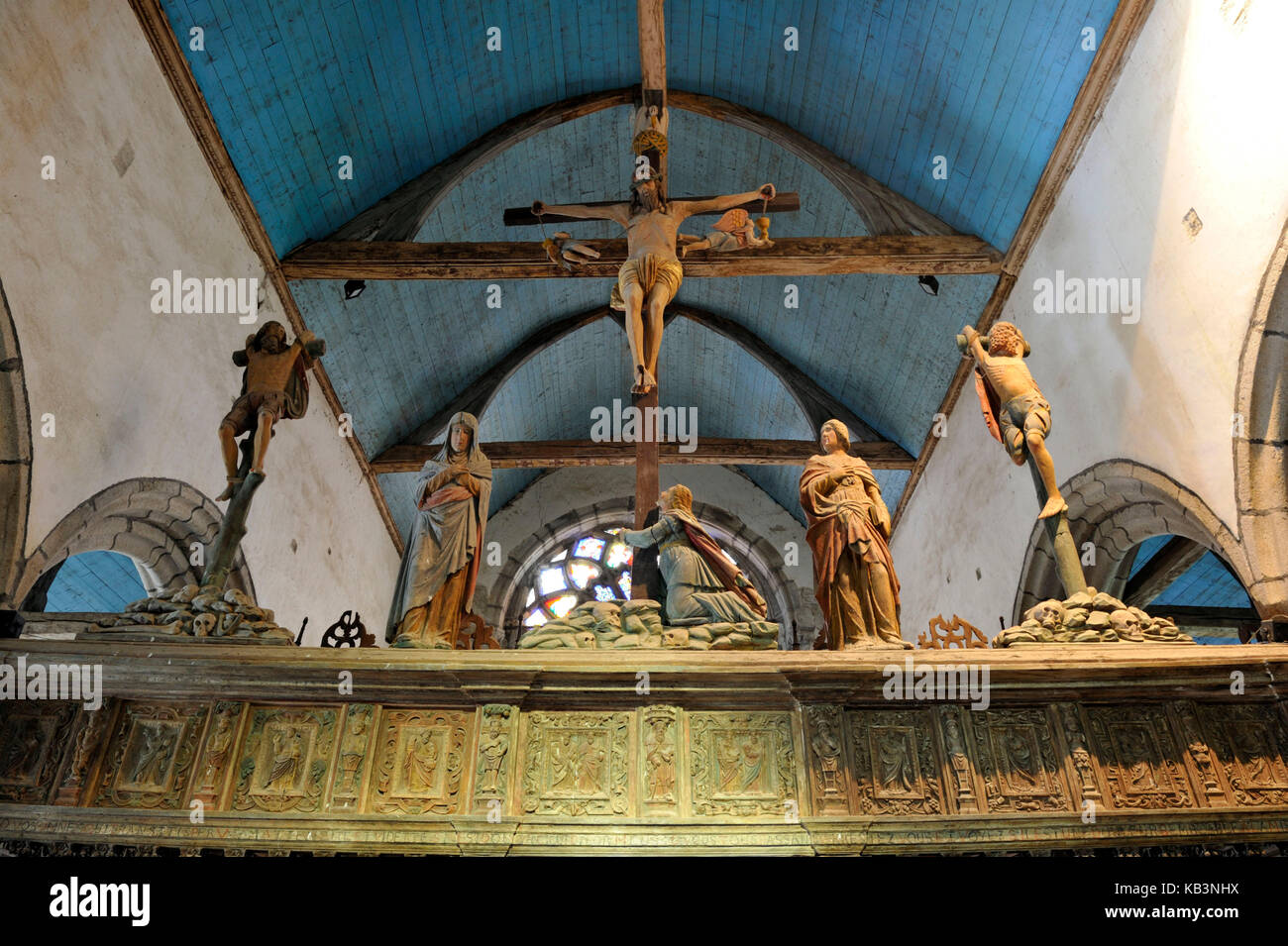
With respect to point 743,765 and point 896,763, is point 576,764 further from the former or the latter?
point 896,763

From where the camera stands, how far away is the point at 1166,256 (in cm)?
577

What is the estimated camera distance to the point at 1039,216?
7.28m

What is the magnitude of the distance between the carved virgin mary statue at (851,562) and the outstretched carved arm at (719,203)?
109 inches

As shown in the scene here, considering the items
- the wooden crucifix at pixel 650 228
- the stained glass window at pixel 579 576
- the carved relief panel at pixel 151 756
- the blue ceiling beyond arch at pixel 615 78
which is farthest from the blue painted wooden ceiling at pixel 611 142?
the carved relief panel at pixel 151 756

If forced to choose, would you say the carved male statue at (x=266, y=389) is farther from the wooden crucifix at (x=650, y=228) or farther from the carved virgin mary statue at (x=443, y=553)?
the wooden crucifix at (x=650, y=228)

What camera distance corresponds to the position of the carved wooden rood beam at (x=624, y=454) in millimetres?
9570

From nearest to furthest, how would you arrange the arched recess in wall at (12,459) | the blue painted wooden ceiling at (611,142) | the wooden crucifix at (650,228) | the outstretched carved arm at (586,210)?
the arched recess in wall at (12,459), the wooden crucifix at (650,228), the outstretched carved arm at (586,210), the blue painted wooden ceiling at (611,142)

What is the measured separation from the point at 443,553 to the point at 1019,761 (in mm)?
2465

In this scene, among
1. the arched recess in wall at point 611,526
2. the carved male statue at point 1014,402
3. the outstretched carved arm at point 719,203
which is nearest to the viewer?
the carved male statue at point 1014,402

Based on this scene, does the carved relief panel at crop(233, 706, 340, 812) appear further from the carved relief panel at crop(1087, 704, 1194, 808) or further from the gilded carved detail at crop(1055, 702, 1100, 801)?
the carved relief panel at crop(1087, 704, 1194, 808)

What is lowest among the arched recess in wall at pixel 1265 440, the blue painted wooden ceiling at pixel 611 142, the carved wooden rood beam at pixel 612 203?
the arched recess in wall at pixel 1265 440

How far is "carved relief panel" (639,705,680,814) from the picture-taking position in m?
3.50

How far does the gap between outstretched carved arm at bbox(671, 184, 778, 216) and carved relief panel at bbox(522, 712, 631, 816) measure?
161 inches
